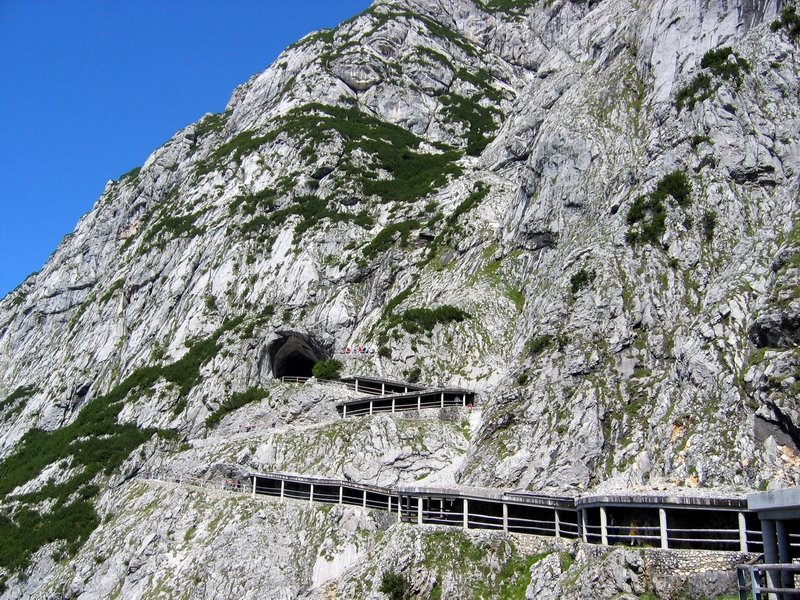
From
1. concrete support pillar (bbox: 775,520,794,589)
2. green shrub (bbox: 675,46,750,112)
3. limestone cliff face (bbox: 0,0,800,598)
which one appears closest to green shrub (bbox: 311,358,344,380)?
limestone cliff face (bbox: 0,0,800,598)

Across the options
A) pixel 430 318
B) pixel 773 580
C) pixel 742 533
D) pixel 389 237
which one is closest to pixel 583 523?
pixel 742 533

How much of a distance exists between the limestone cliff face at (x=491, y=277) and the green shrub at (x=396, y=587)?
26.4 feet

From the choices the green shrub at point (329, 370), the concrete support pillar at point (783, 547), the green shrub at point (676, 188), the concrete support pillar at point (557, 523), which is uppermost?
the green shrub at point (676, 188)

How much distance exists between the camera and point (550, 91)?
8638cm

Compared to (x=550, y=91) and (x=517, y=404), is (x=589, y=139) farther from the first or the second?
(x=517, y=404)

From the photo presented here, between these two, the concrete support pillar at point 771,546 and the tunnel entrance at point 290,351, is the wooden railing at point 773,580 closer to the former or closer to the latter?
the concrete support pillar at point 771,546

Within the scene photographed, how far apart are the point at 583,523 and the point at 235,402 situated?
37226mm

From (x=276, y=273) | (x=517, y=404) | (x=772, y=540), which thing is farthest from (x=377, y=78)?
(x=772, y=540)

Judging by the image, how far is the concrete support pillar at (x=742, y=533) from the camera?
23.3 meters

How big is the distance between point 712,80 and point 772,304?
25.3 m

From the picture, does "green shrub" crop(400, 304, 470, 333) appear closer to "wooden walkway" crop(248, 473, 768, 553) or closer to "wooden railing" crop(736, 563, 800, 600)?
"wooden walkway" crop(248, 473, 768, 553)

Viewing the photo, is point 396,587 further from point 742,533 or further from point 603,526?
point 742,533

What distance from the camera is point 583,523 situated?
91.5 ft

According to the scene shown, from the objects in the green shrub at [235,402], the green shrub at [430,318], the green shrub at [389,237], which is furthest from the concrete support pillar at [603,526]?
the green shrub at [389,237]
